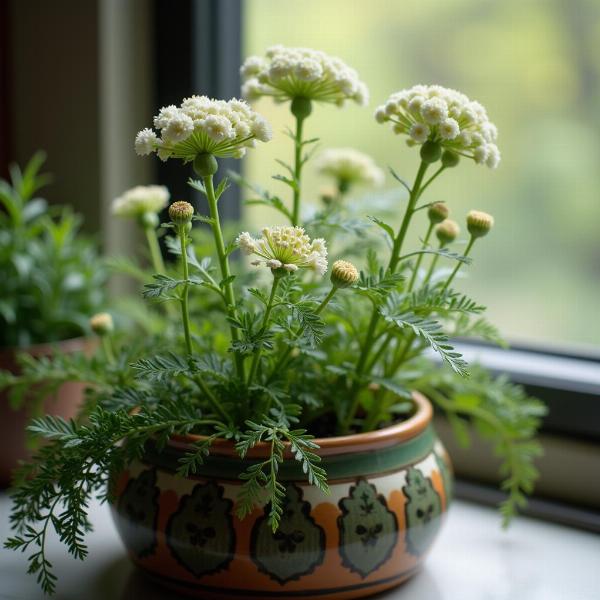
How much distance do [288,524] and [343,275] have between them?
0.19 m

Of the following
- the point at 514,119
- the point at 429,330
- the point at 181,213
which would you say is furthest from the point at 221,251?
the point at 514,119

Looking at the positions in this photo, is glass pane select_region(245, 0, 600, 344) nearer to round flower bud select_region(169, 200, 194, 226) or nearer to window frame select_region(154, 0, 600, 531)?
window frame select_region(154, 0, 600, 531)

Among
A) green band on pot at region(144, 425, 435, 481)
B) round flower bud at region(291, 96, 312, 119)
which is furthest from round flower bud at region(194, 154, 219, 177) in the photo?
green band on pot at region(144, 425, 435, 481)

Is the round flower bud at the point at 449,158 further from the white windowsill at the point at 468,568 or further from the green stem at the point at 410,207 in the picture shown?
the white windowsill at the point at 468,568

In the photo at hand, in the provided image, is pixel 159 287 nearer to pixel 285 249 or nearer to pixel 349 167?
pixel 285 249

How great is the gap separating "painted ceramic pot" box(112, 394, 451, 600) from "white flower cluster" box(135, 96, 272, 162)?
0.22m

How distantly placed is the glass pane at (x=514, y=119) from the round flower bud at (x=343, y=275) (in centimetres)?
43

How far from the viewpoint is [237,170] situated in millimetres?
1160

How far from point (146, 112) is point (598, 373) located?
70 cm

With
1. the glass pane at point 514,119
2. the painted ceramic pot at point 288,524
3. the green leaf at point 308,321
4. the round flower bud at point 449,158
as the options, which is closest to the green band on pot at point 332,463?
the painted ceramic pot at point 288,524

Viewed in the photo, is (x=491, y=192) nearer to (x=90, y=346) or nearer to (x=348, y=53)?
(x=348, y=53)

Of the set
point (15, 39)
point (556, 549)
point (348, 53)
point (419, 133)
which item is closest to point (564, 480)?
point (556, 549)

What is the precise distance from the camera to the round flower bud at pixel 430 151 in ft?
1.87

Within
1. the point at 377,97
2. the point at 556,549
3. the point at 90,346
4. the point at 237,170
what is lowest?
the point at 556,549
